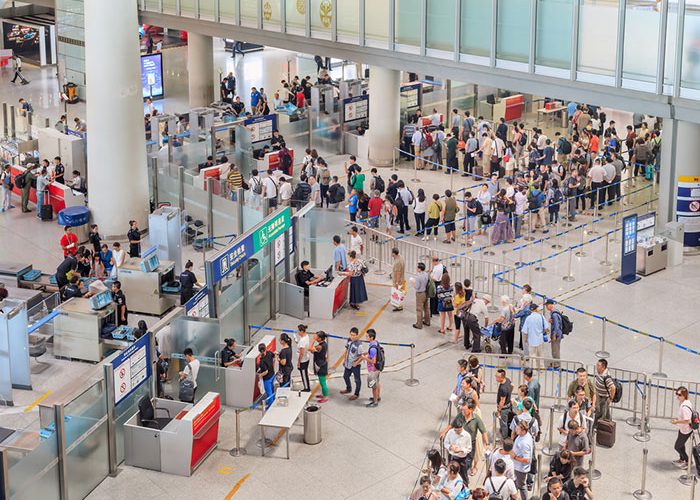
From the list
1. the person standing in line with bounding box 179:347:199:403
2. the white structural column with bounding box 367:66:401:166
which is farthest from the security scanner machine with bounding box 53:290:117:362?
the white structural column with bounding box 367:66:401:166

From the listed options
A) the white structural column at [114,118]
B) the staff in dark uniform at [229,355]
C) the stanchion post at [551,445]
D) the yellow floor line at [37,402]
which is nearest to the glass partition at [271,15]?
the white structural column at [114,118]

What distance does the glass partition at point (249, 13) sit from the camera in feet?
132

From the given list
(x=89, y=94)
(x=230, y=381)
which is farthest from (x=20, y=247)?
(x=230, y=381)

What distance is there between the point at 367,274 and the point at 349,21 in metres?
11.5

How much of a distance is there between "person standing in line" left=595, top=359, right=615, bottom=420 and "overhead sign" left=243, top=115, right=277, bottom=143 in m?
20.4

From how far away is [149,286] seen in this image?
1043 inches

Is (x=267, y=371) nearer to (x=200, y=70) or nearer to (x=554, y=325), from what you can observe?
(x=554, y=325)

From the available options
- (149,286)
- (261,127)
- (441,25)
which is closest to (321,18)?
(261,127)

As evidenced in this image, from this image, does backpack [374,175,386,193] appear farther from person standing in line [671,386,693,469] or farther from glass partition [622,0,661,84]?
person standing in line [671,386,693,469]

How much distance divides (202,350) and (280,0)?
2038 centimetres

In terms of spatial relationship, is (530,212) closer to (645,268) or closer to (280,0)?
(645,268)

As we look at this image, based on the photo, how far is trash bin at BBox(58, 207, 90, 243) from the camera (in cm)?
3116

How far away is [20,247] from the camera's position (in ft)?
102

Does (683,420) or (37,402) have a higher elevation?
(683,420)
